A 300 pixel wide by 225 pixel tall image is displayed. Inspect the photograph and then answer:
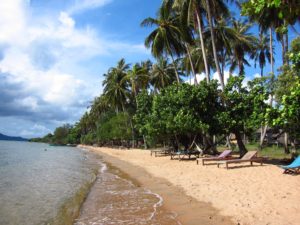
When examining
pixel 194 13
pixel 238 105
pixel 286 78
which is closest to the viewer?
pixel 286 78

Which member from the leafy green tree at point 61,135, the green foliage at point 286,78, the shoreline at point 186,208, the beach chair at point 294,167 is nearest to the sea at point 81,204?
the shoreline at point 186,208

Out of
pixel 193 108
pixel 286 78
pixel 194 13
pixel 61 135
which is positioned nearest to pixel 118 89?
pixel 194 13

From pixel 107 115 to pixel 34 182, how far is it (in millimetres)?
61578

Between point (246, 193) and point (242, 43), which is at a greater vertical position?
point (242, 43)

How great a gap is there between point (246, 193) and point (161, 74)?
3744 centimetres

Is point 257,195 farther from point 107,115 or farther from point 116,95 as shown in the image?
point 107,115

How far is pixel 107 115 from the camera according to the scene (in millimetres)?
77375

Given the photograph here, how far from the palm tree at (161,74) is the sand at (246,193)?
31.9 metres

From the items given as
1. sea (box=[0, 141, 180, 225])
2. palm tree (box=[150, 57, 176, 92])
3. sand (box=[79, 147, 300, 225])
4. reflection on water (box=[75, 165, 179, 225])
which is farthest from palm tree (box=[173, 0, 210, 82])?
palm tree (box=[150, 57, 176, 92])

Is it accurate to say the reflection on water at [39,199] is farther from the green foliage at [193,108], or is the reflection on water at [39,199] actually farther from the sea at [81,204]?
the green foliage at [193,108]

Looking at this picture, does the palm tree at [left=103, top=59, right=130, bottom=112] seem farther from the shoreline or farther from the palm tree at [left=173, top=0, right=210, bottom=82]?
the shoreline

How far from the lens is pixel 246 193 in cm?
961

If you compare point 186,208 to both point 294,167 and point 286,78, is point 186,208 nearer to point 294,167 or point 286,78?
point 294,167

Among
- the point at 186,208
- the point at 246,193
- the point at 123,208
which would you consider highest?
the point at 246,193
